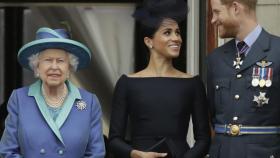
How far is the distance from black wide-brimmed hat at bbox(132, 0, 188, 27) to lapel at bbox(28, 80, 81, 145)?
541mm

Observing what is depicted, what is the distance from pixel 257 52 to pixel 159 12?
1.92 ft

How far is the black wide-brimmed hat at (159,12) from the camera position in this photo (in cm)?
464

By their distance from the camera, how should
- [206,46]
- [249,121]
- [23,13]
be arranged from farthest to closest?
1. [23,13]
2. [206,46]
3. [249,121]

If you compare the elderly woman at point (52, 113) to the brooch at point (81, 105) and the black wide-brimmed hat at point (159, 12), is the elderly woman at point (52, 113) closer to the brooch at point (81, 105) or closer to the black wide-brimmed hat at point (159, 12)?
the brooch at point (81, 105)

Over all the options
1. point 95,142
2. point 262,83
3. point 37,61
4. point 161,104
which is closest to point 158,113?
point 161,104

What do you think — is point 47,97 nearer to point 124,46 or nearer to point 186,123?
point 186,123

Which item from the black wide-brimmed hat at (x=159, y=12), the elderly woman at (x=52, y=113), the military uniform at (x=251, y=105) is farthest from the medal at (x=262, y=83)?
the elderly woman at (x=52, y=113)

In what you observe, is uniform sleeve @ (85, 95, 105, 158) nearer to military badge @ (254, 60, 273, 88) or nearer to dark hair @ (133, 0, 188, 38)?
dark hair @ (133, 0, 188, 38)

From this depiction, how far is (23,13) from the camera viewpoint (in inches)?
293

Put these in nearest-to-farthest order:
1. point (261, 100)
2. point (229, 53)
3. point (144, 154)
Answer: point (261, 100) < point (144, 154) < point (229, 53)

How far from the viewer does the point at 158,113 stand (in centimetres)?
457

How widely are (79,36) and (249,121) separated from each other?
341 cm

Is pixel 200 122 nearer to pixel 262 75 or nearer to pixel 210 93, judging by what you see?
pixel 210 93

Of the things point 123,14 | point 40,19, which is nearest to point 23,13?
point 40,19
